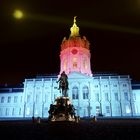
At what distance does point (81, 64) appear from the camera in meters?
60.6

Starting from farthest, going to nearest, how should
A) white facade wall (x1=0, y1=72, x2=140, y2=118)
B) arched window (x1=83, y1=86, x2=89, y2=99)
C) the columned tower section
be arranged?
1. the columned tower section
2. arched window (x1=83, y1=86, x2=89, y2=99)
3. white facade wall (x1=0, y1=72, x2=140, y2=118)

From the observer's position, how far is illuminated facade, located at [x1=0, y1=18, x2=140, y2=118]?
56.3 m

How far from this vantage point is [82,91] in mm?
57250

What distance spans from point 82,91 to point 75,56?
1127 centimetres

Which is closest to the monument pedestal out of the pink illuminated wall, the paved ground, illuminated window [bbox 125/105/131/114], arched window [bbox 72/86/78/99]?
the paved ground

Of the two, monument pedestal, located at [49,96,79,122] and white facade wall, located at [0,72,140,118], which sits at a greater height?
white facade wall, located at [0,72,140,118]

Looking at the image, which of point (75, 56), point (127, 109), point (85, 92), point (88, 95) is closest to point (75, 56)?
point (75, 56)

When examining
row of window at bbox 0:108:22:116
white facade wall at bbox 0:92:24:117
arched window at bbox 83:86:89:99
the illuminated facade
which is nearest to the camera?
the illuminated facade

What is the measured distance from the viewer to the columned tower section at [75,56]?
6047 centimetres

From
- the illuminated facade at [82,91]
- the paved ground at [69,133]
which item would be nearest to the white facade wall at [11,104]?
the illuminated facade at [82,91]

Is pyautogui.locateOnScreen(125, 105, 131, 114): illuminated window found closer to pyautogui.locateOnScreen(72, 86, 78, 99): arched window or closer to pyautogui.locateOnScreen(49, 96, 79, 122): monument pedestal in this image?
pyautogui.locateOnScreen(72, 86, 78, 99): arched window

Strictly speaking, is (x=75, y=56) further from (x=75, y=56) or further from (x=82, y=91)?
(x=82, y=91)

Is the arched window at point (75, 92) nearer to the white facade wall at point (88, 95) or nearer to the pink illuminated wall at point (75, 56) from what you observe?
the white facade wall at point (88, 95)

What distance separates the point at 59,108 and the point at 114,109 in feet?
118
